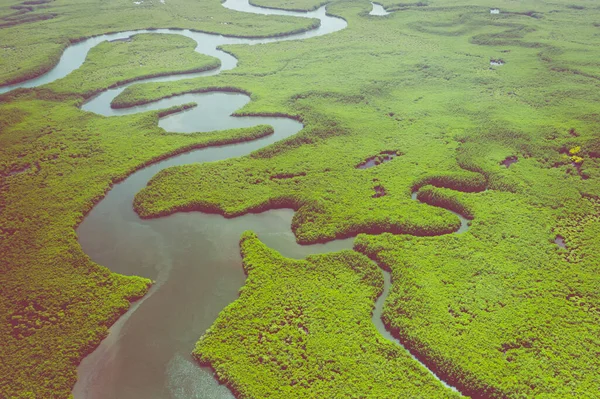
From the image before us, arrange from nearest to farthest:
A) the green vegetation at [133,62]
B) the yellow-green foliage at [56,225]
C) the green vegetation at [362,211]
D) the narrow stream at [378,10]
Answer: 1. the green vegetation at [362,211]
2. the yellow-green foliage at [56,225]
3. the green vegetation at [133,62]
4. the narrow stream at [378,10]

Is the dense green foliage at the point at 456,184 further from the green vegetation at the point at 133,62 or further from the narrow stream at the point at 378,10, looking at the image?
the narrow stream at the point at 378,10

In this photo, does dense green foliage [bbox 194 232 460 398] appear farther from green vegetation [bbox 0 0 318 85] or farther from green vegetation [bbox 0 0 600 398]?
green vegetation [bbox 0 0 318 85]

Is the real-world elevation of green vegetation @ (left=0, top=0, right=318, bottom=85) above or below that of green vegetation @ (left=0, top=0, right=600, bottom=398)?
above

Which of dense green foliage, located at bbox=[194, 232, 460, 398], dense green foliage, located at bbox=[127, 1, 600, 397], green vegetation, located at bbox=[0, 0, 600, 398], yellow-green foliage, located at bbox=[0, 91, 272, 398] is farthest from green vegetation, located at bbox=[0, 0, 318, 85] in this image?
dense green foliage, located at bbox=[194, 232, 460, 398]

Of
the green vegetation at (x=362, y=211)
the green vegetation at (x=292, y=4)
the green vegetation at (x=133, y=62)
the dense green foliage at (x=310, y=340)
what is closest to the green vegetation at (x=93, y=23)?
the green vegetation at (x=362, y=211)

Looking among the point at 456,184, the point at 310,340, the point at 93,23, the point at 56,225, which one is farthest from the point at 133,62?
the point at 310,340
